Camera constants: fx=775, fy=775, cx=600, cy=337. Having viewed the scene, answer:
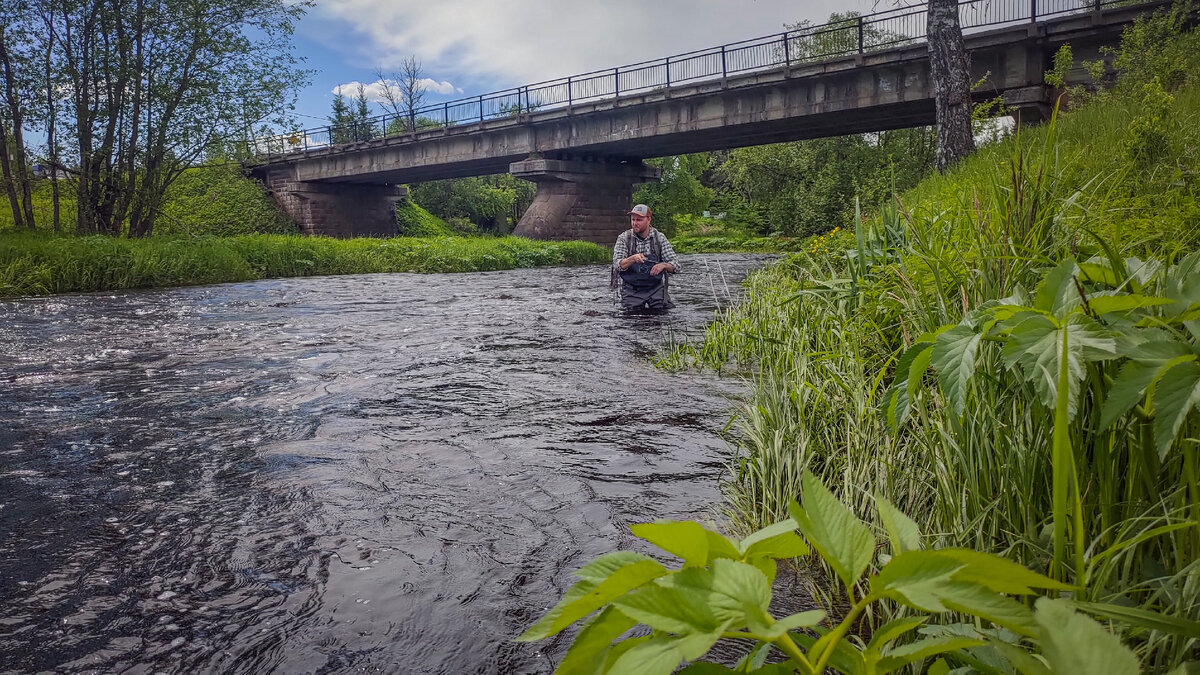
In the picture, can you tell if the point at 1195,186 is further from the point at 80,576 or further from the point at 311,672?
the point at 80,576

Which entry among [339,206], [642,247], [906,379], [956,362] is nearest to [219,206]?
[339,206]

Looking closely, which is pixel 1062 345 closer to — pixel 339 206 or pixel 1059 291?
pixel 1059 291

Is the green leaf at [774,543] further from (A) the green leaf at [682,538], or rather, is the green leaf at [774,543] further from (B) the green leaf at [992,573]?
(B) the green leaf at [992,573]

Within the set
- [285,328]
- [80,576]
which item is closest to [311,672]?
[80,576]

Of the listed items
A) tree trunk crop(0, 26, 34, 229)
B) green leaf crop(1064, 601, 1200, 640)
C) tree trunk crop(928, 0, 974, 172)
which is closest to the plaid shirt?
tree trunk crop(928, 0, 974, 172)

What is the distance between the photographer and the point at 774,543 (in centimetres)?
109

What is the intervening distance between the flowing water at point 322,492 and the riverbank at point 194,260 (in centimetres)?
797

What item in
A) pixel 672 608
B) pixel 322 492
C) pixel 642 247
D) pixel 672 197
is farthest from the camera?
pixel 672 197

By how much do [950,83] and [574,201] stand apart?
23.4m

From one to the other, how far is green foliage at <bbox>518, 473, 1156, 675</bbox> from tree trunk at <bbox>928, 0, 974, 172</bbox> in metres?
15.2

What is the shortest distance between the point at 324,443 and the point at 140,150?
22.9 meters

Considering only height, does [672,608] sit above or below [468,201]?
below

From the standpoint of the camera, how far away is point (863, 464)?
3.47m

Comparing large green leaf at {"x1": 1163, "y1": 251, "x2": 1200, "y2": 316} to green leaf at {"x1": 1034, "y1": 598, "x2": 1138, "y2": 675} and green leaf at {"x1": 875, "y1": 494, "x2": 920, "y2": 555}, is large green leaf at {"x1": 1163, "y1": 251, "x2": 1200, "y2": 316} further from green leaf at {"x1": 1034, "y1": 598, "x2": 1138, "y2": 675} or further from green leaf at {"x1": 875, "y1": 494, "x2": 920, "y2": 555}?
green leaf at {"x1": 1034, "y1": 598, "x2": 1138, "y2": 675}
